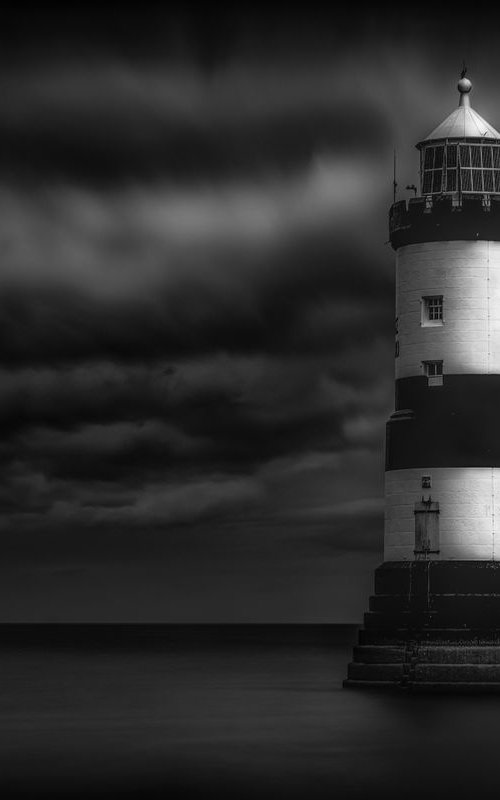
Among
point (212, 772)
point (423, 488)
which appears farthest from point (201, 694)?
point (212, 772)

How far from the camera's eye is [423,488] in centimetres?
5316

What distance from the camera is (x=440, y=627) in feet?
173

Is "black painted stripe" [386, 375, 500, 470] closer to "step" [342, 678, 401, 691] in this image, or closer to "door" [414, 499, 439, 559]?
"door" [414, 499, 439, 559]

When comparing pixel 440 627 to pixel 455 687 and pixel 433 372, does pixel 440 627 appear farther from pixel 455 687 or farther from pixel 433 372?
pixel 433 372

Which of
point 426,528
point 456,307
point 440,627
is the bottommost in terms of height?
point 440,627

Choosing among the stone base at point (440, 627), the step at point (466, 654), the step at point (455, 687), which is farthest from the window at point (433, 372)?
the step at point (455, 687)

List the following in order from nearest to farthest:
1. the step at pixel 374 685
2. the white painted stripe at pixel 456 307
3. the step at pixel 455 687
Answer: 1. the step at pixel 455 687
2. the step at pixel 374 685
3. the white painted stripe at pixel 456 307

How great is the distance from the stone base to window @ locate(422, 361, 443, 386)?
530 centimetres

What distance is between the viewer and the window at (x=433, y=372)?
53.6 metres

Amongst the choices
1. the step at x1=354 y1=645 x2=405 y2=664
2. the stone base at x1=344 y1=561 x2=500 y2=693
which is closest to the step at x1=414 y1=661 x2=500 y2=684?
the stone base at x1=344 y1=561 x2=500 y2=693

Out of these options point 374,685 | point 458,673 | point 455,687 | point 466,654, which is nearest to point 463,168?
point 466,654

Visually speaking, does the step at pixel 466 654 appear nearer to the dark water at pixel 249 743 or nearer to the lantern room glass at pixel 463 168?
the dark water at pixel 249 743

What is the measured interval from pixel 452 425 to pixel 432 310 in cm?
356

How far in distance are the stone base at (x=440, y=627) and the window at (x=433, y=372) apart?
530 centimetres
